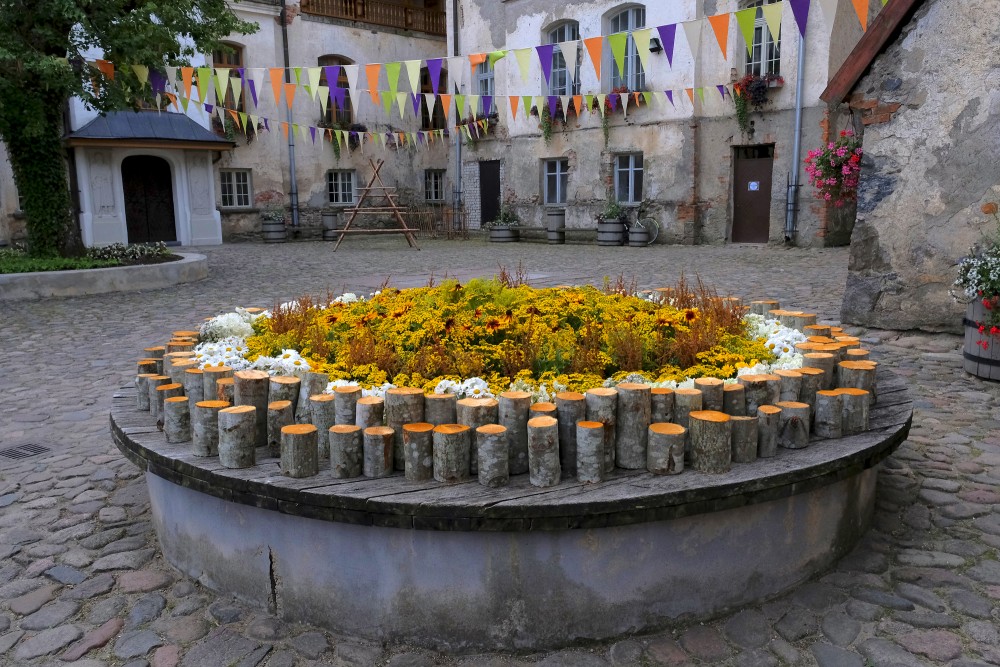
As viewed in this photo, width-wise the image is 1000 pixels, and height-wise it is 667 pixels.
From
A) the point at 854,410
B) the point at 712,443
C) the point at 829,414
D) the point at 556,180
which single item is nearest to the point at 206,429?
the point at 712,443

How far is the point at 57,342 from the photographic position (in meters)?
7.31

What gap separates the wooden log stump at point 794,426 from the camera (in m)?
2.64

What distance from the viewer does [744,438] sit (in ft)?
8.19

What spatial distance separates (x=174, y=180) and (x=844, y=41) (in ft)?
51.2

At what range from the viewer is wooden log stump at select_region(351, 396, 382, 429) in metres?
2.55

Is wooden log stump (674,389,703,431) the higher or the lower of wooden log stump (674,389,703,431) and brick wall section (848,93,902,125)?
the lower

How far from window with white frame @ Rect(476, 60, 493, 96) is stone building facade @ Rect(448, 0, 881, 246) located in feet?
0.45

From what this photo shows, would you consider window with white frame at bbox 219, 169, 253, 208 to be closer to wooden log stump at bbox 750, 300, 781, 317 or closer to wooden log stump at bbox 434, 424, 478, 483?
wooden log stump at bbox 750, 300, 781, 317

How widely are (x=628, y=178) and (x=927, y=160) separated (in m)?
12.7

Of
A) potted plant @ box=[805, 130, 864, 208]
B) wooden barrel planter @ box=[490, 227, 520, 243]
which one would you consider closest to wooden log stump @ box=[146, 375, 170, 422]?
potted plant @ box=[805, 130, 864, 208]

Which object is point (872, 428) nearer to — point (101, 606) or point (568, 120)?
point (101, 606)

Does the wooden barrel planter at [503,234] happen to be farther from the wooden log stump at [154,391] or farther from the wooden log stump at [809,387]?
the wooden log stump at [809,387]

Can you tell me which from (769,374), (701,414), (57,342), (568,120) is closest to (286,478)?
(701,414)

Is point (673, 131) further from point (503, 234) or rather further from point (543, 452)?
point (543, 452)
